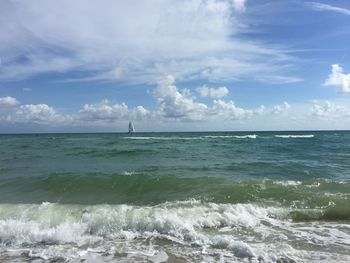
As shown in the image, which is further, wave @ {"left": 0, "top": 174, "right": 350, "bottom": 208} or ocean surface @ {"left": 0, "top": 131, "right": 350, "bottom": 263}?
wave @ {"left": 0, "top": 174, "right": 350, "bottom": 208}

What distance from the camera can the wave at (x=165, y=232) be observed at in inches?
303

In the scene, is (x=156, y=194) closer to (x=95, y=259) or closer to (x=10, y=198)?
(x=10, y=198)

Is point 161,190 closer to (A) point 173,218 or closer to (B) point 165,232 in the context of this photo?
(A) point 173,218

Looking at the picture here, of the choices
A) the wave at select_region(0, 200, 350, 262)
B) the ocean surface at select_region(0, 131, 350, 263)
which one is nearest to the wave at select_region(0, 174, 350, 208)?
the ocean surface at select_region(0, 131, 350, 263)

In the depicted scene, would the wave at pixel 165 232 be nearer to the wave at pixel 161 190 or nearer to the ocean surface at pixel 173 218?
the ocean surface at pixel 173 218

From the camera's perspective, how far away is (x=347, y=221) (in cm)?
1020

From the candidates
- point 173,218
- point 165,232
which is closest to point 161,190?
point 173,218

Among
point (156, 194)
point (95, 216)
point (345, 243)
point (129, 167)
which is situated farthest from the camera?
point (129, 167)

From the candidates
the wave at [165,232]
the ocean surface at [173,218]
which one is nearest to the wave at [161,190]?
the ocean surface at [173,218]

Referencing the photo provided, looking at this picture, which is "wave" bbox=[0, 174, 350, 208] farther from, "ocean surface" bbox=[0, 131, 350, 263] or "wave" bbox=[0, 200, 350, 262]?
"wave" bbox=[0, 200, 350, 262]

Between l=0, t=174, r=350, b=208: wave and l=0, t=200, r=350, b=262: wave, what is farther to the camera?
l=0, t=174, r=350, b=208: wave

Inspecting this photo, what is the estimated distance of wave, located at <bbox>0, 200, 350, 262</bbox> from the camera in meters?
7.70

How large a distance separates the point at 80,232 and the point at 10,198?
5238 millimetres

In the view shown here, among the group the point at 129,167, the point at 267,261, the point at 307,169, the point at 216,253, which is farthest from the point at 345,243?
the point at 129,167
